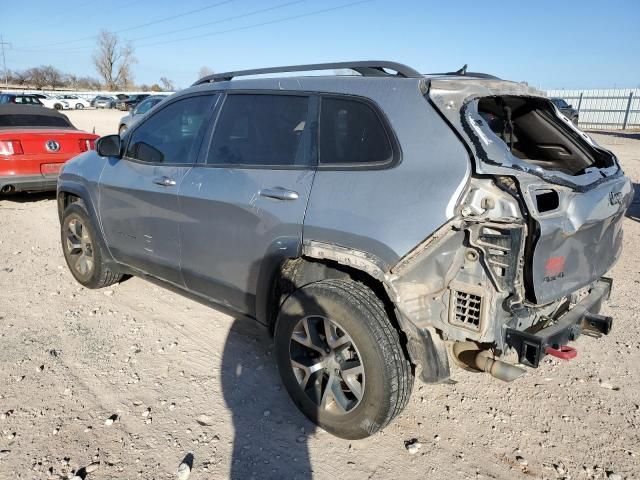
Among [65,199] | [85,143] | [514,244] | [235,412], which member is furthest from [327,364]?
[85,143]

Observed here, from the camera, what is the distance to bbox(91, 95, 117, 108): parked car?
145 ft

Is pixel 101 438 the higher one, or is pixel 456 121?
pixel 456 121

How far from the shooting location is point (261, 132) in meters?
3.15

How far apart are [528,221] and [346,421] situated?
4.58ft

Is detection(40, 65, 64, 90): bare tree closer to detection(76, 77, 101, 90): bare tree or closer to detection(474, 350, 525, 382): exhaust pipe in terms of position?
detection(76, 77, 101, 90): bare tree

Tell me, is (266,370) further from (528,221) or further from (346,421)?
(528,221)

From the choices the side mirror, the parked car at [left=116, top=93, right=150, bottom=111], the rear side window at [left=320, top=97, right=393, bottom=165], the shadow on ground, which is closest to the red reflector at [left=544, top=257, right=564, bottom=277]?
the rear side window at [left=320, top=97, right=393, bottom=165]

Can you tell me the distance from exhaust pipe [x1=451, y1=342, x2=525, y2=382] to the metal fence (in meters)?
31.1

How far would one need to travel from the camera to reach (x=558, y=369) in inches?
136

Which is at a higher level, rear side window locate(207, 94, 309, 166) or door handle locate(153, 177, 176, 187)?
rear side window locate(207, 94, 309, 166)

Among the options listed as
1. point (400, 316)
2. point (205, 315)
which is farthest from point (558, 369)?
point (205, 315)

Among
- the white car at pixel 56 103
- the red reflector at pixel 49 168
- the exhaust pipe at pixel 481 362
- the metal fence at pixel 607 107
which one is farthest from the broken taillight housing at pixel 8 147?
the white car at pixel 56 103

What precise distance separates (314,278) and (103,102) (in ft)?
158

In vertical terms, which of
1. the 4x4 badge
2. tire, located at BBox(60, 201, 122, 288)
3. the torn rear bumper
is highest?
the 4x4 badge
